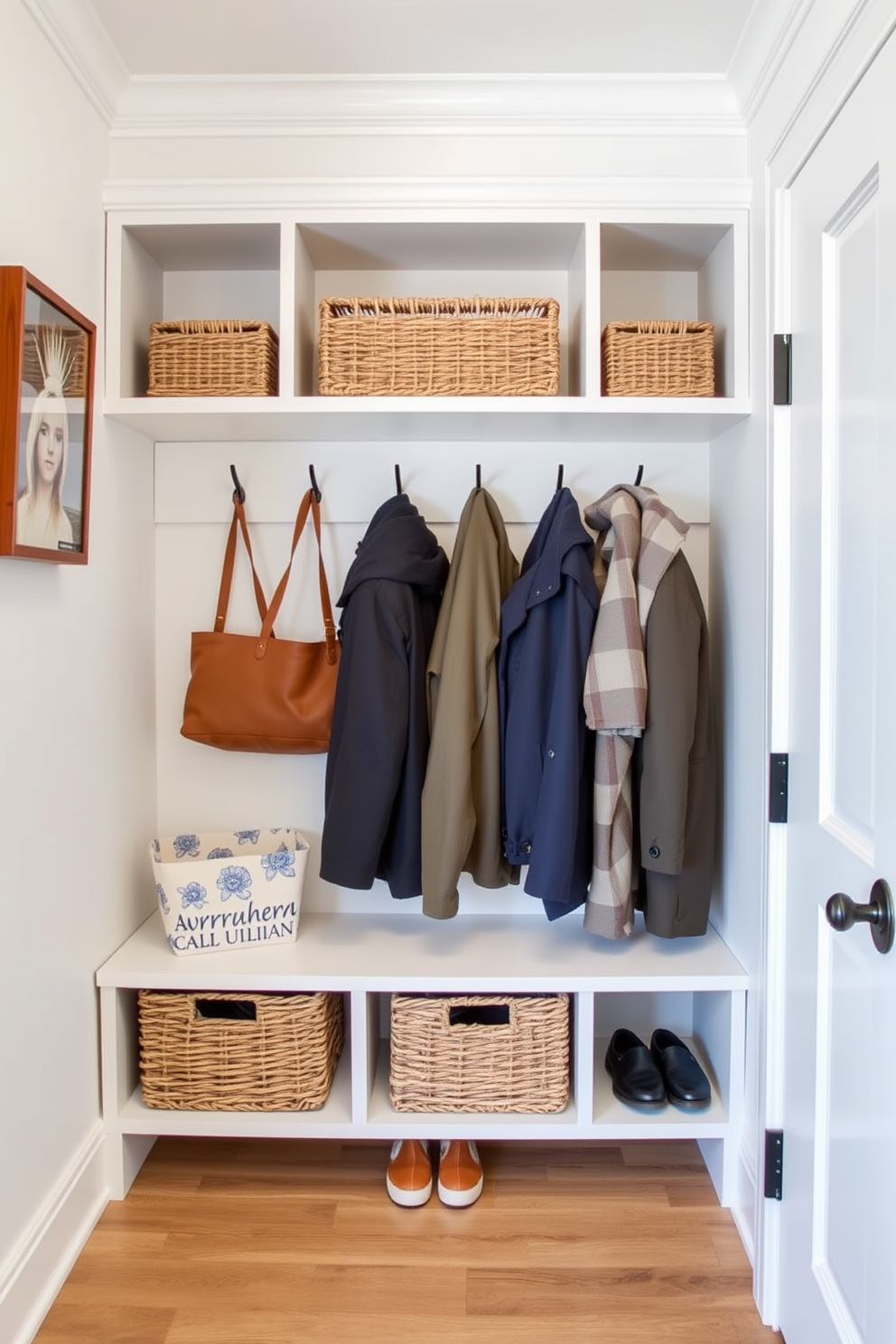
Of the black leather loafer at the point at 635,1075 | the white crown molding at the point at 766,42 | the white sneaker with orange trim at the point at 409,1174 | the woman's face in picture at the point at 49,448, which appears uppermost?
the white crown molding at the point at 766,42

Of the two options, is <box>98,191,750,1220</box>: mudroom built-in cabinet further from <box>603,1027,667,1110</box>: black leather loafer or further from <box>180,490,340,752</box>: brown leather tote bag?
<box>180,490,340,752</box>: brown leather tote bag

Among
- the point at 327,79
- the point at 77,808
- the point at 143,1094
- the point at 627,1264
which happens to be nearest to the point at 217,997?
the point at 143,1094

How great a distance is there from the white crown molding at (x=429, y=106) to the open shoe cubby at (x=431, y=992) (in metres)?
1.81

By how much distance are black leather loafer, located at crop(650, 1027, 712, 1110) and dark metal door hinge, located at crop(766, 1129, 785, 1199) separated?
11.5 inches

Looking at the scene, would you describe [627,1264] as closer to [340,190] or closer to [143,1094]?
[143,1094]

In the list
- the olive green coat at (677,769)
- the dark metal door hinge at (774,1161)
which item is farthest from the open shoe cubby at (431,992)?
the dark metal door hinge at (774,1161)

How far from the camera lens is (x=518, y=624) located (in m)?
2.00

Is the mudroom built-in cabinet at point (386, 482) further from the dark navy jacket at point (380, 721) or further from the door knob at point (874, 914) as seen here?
the door knob at point (874, 914)

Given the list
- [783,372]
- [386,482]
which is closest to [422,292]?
[386,482]

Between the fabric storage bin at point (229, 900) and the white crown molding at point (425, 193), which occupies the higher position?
the white crown molding at point (425, 193)

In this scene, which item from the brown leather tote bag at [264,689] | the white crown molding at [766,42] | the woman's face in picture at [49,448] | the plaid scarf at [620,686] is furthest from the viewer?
the brown leather tote bag at [264,689]

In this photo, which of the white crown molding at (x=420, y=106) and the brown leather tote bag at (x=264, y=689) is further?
the brown leather tote bag at (x=264, y=689)

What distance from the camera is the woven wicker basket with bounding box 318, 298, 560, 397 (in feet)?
6.43

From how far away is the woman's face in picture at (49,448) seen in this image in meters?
1.53
